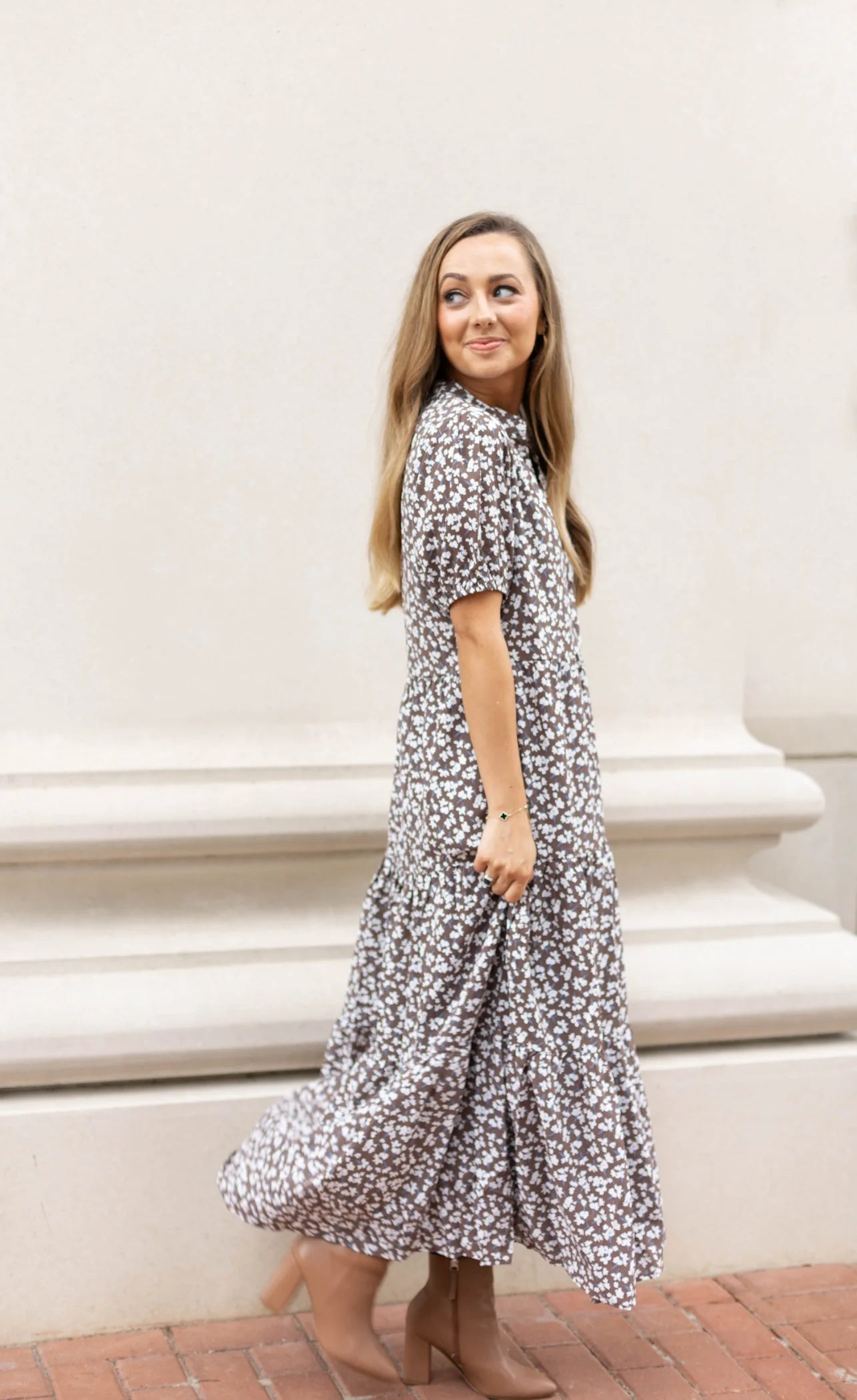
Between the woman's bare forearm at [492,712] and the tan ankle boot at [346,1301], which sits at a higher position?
the woman's bare forearm at [492,712]

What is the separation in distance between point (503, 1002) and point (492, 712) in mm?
511

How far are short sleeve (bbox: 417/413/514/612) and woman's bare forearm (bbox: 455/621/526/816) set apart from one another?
0.29 ft

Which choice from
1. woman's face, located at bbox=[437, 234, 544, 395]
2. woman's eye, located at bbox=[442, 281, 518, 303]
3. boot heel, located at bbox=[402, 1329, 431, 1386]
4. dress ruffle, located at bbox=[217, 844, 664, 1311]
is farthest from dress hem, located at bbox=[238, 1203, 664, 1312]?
woman's eye, located at bbox=[442, 281, 518, 303]

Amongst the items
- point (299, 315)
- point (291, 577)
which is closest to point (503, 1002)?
point (291, 577)

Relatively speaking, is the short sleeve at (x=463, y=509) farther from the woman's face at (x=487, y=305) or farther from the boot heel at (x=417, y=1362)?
the boot heel at (x=417, y=1362)

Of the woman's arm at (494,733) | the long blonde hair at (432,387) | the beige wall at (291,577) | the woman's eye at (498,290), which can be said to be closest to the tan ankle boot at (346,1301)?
the beige wall at (291,577)

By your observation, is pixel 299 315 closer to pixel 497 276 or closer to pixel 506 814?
pixel 497 276

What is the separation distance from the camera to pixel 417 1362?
276 cm

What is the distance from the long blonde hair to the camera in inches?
101

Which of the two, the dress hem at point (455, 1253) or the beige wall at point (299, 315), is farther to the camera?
the beige wall at point (299, 315)

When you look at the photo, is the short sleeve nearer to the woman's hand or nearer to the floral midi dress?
the floral midi dress

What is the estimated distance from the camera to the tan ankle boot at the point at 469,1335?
2.71 metres

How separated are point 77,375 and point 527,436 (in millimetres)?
979

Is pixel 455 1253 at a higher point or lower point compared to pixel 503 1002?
lower
